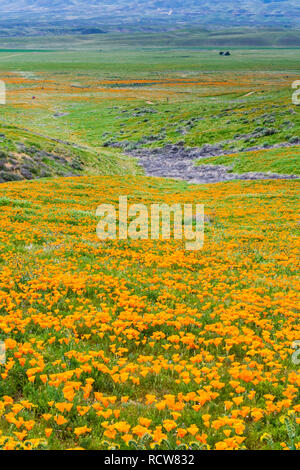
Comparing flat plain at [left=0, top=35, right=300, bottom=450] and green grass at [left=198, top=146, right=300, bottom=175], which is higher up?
green grass at [left=198, top=146, right=300, bottom=175]

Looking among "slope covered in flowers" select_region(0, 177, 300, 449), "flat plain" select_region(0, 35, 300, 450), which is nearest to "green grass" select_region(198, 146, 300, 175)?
"flat plain" select_region(0, 35, 300, 450)

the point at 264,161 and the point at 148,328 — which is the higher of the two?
the point at 264,161

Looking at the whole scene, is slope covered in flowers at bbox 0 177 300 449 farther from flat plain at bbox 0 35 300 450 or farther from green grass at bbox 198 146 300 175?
green grass at bbox 198 146 300 175

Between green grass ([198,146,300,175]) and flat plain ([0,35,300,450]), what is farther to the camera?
green grass ([198,146,300,175])

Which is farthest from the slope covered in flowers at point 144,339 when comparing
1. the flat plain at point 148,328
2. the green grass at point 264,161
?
the green grass at point 264,161

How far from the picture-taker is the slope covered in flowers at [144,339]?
4.55m

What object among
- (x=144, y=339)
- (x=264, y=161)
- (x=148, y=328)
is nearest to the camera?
(x=144, y=339)

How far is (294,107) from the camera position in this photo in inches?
3191

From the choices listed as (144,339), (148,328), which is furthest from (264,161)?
(144,339)

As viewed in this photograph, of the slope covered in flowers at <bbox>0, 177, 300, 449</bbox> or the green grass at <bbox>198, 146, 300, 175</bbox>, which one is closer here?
the slope covered in flowers at <bbox>0, 177, 300, 449</bbox>

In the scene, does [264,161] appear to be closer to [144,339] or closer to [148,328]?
[148,328]

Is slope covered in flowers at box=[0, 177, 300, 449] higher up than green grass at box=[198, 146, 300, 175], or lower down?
lower down

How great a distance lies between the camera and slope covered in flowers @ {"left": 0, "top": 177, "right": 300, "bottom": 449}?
4.55 metres

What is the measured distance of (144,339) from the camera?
6.84 metres
